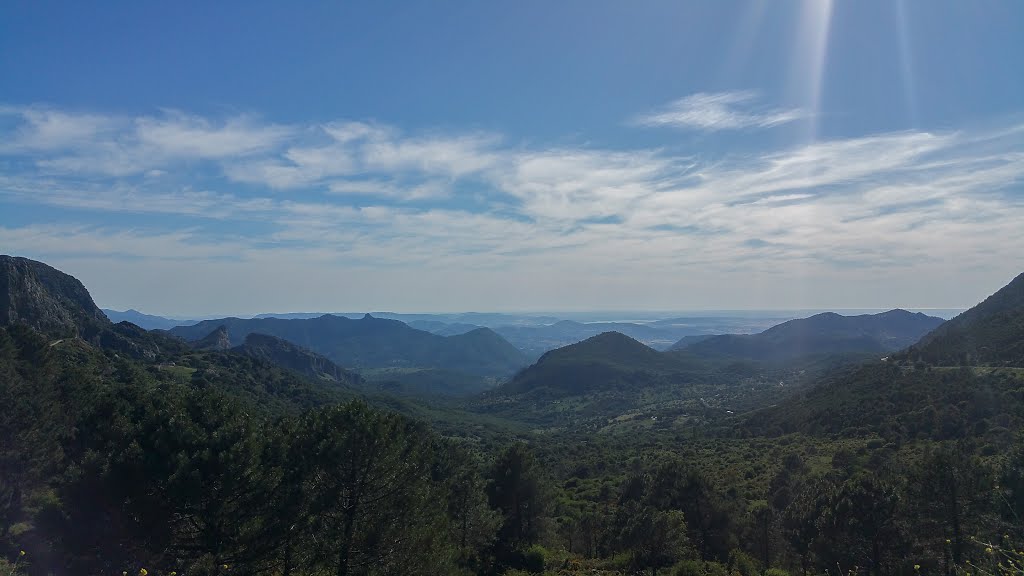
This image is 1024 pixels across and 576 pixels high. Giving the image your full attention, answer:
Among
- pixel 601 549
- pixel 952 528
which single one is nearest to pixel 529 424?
pixel 601 549

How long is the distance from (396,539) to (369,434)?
369 centimetres

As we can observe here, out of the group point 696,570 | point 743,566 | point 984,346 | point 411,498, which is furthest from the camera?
point 984,346

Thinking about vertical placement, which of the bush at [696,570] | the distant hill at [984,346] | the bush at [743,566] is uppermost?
the distant hill at [984,346]

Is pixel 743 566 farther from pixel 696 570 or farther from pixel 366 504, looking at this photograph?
pixel 366 504

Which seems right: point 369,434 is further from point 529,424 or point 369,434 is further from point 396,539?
point 529,424

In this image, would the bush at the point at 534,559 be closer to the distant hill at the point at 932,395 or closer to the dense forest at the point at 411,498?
the dense forest at the point at 411,498

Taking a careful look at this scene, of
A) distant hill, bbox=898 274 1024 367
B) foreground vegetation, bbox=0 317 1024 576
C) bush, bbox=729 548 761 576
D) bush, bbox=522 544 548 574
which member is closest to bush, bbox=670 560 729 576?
foreground vegetation, bbox=0 317 1024 576

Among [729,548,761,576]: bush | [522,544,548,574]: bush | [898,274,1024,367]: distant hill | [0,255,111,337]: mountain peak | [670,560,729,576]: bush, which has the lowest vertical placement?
[522,544,548,574]: bush

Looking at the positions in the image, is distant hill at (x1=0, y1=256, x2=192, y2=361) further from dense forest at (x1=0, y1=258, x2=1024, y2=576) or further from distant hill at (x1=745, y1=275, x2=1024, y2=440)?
distant hill at (x1=745, y1=275, x2=1024, y2=440)

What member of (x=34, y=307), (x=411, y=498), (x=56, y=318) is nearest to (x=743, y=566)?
(x=411, y=498)

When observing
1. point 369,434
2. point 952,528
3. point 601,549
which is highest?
point 369,434

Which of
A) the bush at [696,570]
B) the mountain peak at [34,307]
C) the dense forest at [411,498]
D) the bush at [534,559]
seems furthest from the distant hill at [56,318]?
the bush at [696,570]

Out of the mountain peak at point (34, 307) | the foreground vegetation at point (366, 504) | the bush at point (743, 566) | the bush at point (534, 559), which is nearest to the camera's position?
the foreground vegetation at point (366, 504)

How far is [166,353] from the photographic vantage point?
430 feet
